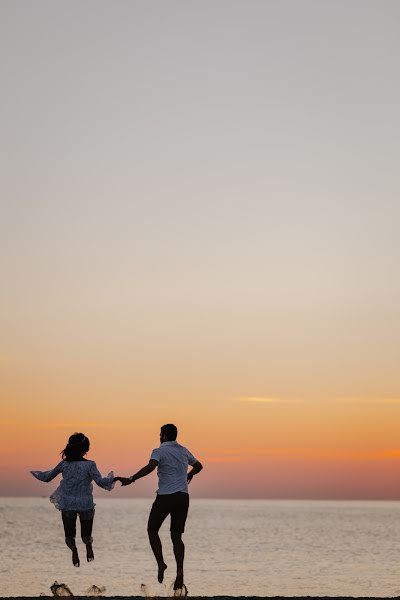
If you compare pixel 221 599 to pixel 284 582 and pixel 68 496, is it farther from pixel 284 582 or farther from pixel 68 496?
pixel 284 582

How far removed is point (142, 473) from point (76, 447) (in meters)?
1.20

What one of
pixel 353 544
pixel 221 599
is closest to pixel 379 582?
pixel 221 599

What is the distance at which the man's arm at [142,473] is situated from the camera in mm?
15311

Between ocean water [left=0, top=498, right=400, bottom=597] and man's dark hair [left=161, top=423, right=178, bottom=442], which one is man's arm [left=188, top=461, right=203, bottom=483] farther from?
ocean water [left=0, top=498, right=400, bottom=597]

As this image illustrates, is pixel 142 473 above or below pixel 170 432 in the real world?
below

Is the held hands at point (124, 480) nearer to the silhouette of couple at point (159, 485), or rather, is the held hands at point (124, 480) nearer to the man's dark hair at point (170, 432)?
the silhouette of couple at point (159, 485)

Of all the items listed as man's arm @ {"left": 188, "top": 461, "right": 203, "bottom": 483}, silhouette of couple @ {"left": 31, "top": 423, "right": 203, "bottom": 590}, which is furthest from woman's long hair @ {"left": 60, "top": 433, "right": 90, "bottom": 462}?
man's arm @ {"left": 188, "top": 461, "right": 203, "bottom": 483}

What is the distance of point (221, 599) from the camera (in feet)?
53.7

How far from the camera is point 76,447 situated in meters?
15.8

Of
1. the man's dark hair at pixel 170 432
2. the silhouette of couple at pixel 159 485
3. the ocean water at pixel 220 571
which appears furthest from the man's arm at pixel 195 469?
the ocean water at pixel 220 571

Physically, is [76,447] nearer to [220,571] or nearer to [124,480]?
[124,480]

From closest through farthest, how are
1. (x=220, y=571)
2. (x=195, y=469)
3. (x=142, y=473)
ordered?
(x=142, y=473), (x=195, y=469), (x=220, y=571)

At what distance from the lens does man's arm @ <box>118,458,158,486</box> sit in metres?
15.3

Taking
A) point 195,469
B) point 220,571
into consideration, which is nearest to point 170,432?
point 195,469
